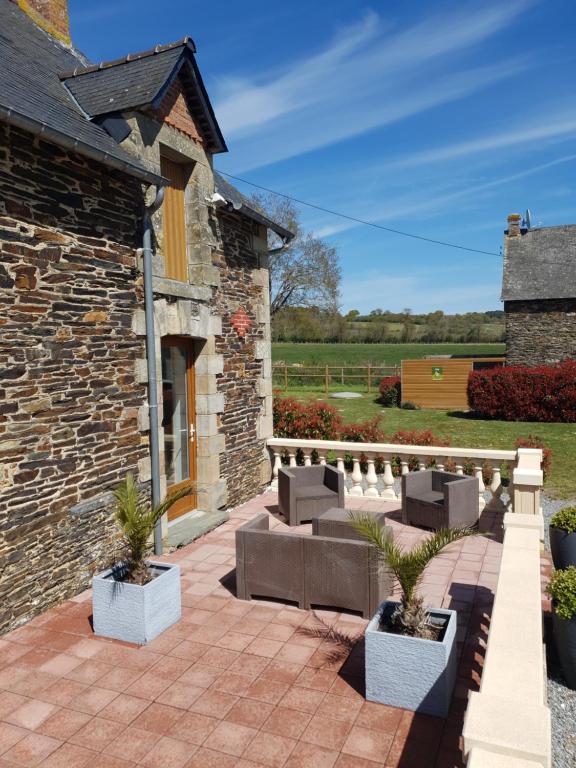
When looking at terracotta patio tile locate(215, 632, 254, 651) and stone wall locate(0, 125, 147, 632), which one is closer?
terracotta patio tile locate(215, 632, 254, 651)

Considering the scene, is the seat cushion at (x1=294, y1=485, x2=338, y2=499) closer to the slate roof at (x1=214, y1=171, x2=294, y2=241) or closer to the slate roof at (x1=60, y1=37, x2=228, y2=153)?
the slate roof at (x1=214, y1=171, x2=294, y2=241)

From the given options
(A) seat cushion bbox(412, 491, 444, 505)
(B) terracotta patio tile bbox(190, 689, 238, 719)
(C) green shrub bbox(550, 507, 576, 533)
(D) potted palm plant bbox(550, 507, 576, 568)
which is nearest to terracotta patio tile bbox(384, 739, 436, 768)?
(B) terracotta patio tile bbox(190, 689, 238, 719)

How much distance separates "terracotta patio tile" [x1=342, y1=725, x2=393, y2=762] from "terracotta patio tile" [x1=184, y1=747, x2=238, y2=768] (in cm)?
69

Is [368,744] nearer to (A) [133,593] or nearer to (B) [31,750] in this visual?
(B) [31,750]

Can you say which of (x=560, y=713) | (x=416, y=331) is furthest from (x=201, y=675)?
(x=416, y=331)

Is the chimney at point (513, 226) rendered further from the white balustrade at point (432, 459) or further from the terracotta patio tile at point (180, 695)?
the terracotta patio tile at point (180, 695)

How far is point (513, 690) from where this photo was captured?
2818 mm

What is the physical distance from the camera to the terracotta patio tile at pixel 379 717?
12.1 ft

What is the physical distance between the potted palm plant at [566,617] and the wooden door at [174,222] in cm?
544

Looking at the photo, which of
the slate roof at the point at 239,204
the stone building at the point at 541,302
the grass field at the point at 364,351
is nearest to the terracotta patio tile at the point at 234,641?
the slate roof at the point at 239,204

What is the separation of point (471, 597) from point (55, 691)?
376cm

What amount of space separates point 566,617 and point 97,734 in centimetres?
336

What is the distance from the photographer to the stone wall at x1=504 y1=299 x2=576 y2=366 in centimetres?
2362

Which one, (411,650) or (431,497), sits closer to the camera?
(411,650)
